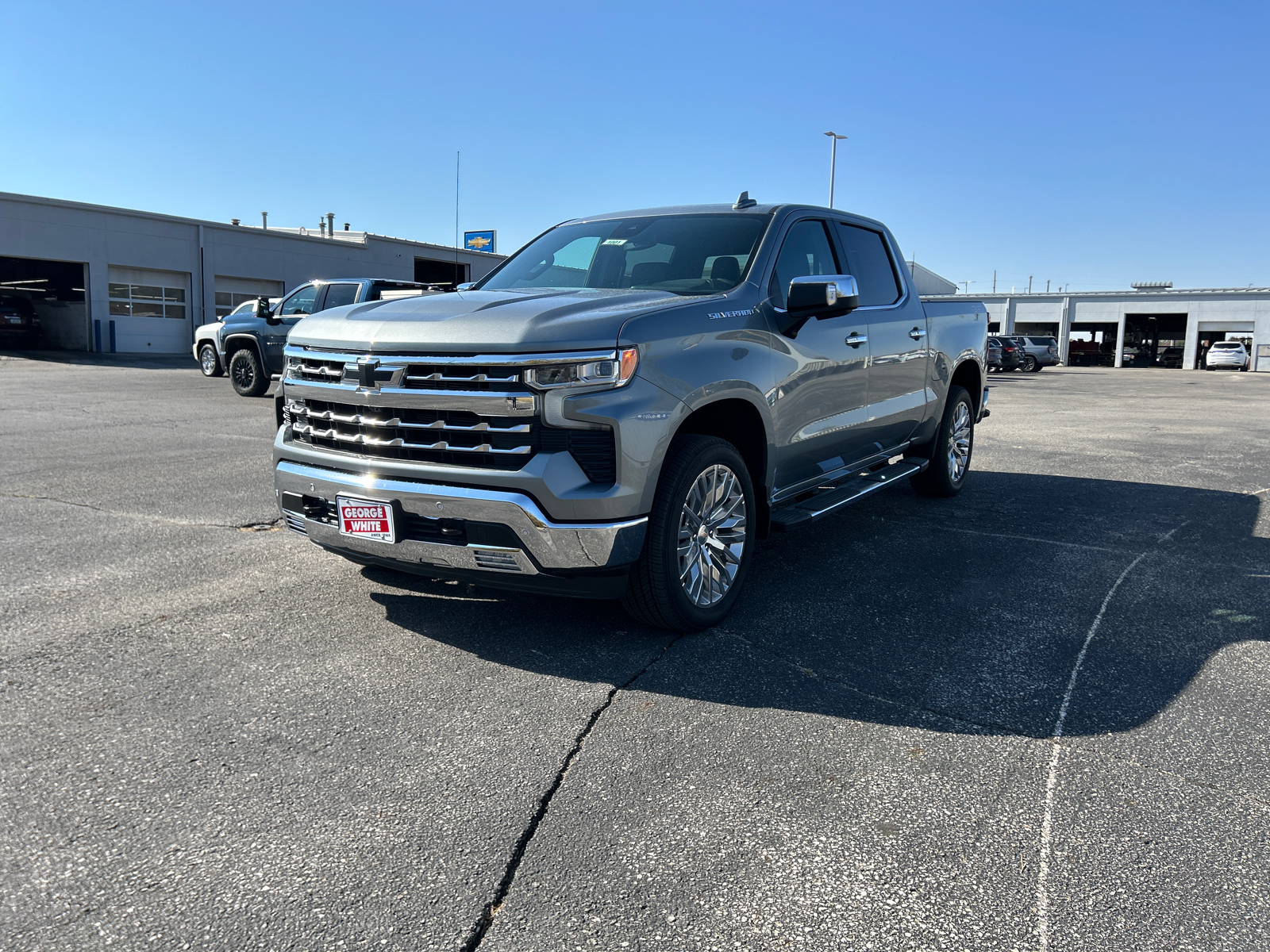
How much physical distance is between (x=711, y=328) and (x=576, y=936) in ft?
9.10

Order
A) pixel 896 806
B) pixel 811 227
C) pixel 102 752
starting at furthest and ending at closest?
pixel 811 227
pixel 102 752
pixel 896 806

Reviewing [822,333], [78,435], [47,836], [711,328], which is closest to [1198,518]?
[822,333]

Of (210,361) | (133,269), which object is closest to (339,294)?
(210,361)

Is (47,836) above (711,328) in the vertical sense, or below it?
below

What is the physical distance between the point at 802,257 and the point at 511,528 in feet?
8.81

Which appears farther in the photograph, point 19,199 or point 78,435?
point 19,199

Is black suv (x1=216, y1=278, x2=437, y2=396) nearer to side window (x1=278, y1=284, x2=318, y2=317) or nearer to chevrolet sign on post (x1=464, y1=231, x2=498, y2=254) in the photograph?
side window (x1=278, y1=284, x2=318, y2=317)

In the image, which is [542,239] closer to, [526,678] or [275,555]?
[275,555]

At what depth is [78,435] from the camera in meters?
10.9

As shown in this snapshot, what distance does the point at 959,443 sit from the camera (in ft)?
26.0

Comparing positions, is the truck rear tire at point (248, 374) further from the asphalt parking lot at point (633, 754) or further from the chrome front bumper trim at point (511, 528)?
the chrome front bumper trim at point (511, 528)

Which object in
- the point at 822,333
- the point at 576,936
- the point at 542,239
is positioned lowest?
the point at 576,936

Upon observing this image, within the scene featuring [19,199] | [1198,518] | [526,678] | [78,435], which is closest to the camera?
[526,678]

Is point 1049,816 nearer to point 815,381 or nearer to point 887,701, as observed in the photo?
point 887,701
